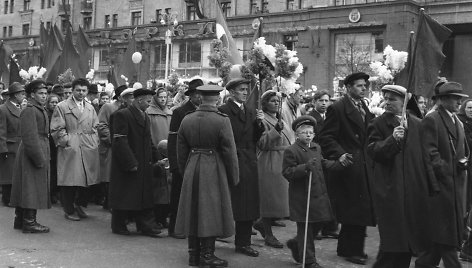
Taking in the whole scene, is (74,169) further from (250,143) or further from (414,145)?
(414,145)

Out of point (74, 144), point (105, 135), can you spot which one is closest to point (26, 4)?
point (105, 135)

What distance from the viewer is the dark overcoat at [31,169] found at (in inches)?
345

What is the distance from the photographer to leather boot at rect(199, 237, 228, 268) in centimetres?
709

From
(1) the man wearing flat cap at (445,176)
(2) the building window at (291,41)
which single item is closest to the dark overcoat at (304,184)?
(1) the man wearing flat cap at (445,176)

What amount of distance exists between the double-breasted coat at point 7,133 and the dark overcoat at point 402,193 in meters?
7.46

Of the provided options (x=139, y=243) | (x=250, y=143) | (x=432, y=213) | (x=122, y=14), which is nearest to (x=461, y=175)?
(x=432, y=213)

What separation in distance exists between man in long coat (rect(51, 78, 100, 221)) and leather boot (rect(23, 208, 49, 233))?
3.76 feet

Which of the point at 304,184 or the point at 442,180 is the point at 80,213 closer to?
the point at 304,184

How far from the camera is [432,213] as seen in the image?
6.29 metres

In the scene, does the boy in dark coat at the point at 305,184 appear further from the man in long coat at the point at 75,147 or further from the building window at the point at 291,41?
the building window at the point at 291,41

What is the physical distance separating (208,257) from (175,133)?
80.9 inches

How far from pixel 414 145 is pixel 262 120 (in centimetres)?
234

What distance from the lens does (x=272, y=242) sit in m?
8.53

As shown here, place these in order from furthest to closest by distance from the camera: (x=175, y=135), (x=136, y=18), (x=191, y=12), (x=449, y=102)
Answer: (x=136, y=18)
(x=191, y=12)
(x=175, y=135)
(x=449, y=102)
